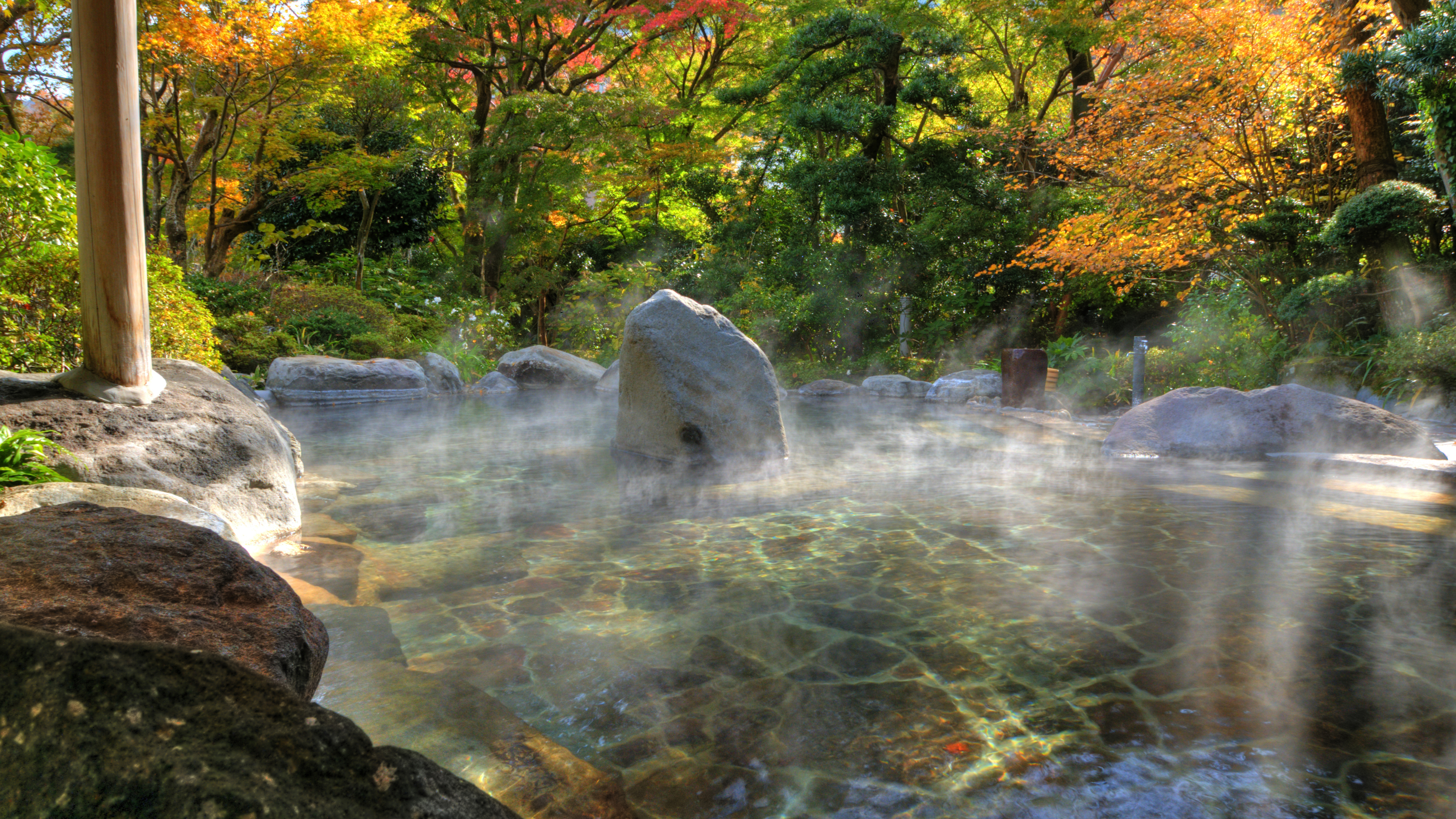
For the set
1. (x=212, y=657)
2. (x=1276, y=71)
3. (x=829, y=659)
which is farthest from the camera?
(x=1276, y=71)

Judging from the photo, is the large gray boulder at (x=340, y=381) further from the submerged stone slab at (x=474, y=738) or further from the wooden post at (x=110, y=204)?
the submerged stone slab at (x=474, y=738)

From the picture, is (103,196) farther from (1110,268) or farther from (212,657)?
(1110,268)

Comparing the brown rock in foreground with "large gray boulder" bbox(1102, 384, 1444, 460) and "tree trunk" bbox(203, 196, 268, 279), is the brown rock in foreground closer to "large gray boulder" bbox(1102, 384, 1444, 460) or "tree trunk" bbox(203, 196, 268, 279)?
"large gray boulder" bbox(1102, 384, 1444, 460)

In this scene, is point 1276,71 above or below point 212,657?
above

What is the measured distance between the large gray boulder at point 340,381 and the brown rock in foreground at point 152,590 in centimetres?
1088

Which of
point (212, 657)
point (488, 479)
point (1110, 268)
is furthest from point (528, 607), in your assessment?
point (1110, 268)

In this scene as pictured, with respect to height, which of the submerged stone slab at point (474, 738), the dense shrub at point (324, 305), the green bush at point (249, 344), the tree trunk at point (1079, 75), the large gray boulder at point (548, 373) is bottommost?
the submerged stone slab at point (474, 738)

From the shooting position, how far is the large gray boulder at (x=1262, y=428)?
25.6 feet

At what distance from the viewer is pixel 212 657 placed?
1.35 meters

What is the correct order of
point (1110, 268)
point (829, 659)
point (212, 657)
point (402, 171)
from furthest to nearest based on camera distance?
point (402, 171)
point (1110, 268)
point (829, 659)
point (212, 657)

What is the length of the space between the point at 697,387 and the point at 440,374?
967 centimetres

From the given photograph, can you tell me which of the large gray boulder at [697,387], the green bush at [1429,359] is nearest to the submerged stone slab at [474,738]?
the large gray boulder at [697,387]

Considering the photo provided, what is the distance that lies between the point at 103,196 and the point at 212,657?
444 centimetres

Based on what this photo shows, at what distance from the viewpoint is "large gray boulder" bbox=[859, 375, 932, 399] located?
15898 mm
